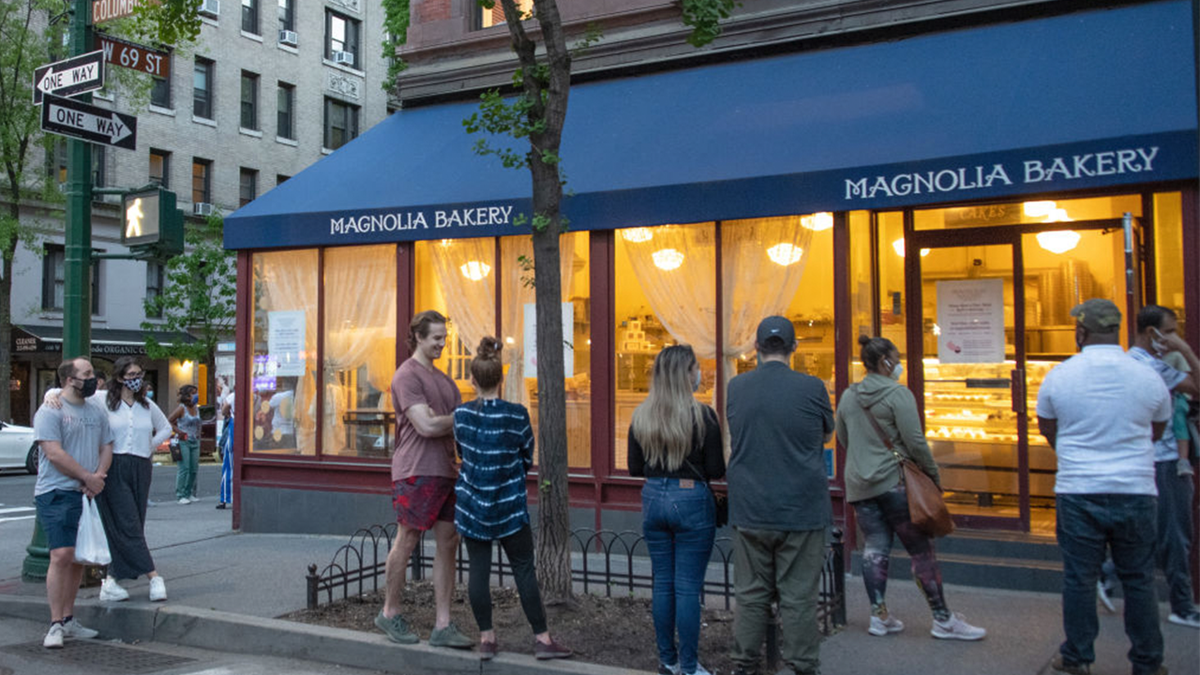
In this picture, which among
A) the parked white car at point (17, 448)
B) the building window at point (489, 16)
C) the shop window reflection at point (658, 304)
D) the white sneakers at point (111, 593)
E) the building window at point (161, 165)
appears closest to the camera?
the white sneakers at point (111, 593)

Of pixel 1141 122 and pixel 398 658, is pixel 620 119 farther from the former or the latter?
pixel 398 658

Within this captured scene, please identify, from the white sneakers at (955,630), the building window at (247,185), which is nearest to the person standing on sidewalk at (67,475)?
the white sneakers at (955,630)

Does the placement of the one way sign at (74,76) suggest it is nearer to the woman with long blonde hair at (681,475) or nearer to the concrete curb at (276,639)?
the concrete curb at (276,639)

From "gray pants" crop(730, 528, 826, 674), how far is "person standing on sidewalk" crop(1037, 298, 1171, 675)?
1.34 meters

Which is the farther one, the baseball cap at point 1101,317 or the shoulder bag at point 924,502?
the shoulder bag at point 924,502

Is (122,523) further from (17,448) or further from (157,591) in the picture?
(17,448)

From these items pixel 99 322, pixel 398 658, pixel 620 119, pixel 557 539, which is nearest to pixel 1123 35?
pixel 620 119

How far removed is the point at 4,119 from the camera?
24.0 m

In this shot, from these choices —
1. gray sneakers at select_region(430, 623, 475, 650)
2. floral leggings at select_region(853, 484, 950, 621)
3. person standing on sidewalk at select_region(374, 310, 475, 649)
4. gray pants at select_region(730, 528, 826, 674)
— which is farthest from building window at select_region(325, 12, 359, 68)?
gray pants at select_region(730, 528, 826, 674)

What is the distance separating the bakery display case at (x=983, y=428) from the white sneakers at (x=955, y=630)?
269cm

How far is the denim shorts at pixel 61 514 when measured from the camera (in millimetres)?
6949

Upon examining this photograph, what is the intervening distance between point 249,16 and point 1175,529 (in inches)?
1376

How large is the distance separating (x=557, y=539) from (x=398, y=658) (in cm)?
127

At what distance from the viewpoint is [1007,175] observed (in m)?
7.54
